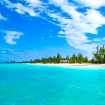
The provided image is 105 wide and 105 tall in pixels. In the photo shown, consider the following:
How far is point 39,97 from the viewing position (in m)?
17.4

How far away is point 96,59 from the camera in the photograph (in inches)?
3536

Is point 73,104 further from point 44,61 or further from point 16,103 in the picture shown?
point 44,61

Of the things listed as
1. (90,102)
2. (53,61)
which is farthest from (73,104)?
(53,61)

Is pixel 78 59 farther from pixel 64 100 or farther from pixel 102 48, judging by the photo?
pixel 64 100

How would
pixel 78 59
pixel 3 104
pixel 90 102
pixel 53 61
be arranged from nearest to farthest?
1. pixel 3 104
2. pixel 90 102
3. pixel 78 59
4. pixel 53 61

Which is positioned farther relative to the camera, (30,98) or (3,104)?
(30,98)

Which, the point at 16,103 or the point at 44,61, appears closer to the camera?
the point at 16,103

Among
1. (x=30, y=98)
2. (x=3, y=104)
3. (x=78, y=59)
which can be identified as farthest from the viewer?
(x=78, y=59)

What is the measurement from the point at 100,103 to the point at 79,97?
8.03 ft

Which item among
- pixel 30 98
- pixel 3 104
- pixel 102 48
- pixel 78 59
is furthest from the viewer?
pixel 78 59

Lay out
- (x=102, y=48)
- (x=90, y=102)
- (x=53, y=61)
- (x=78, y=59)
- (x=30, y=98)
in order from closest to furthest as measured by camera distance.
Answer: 1. (x=90, y=102)
2. (x=30, y=98)
3. (x=102, y=48)
4. (x=78, y=59)
5. (x=53, y=61)

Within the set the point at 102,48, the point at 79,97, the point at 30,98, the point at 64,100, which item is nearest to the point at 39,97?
the point at 30,98

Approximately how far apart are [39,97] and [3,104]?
3332 millimetres

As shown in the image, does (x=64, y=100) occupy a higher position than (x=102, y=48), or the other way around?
(x=102, y=48)
